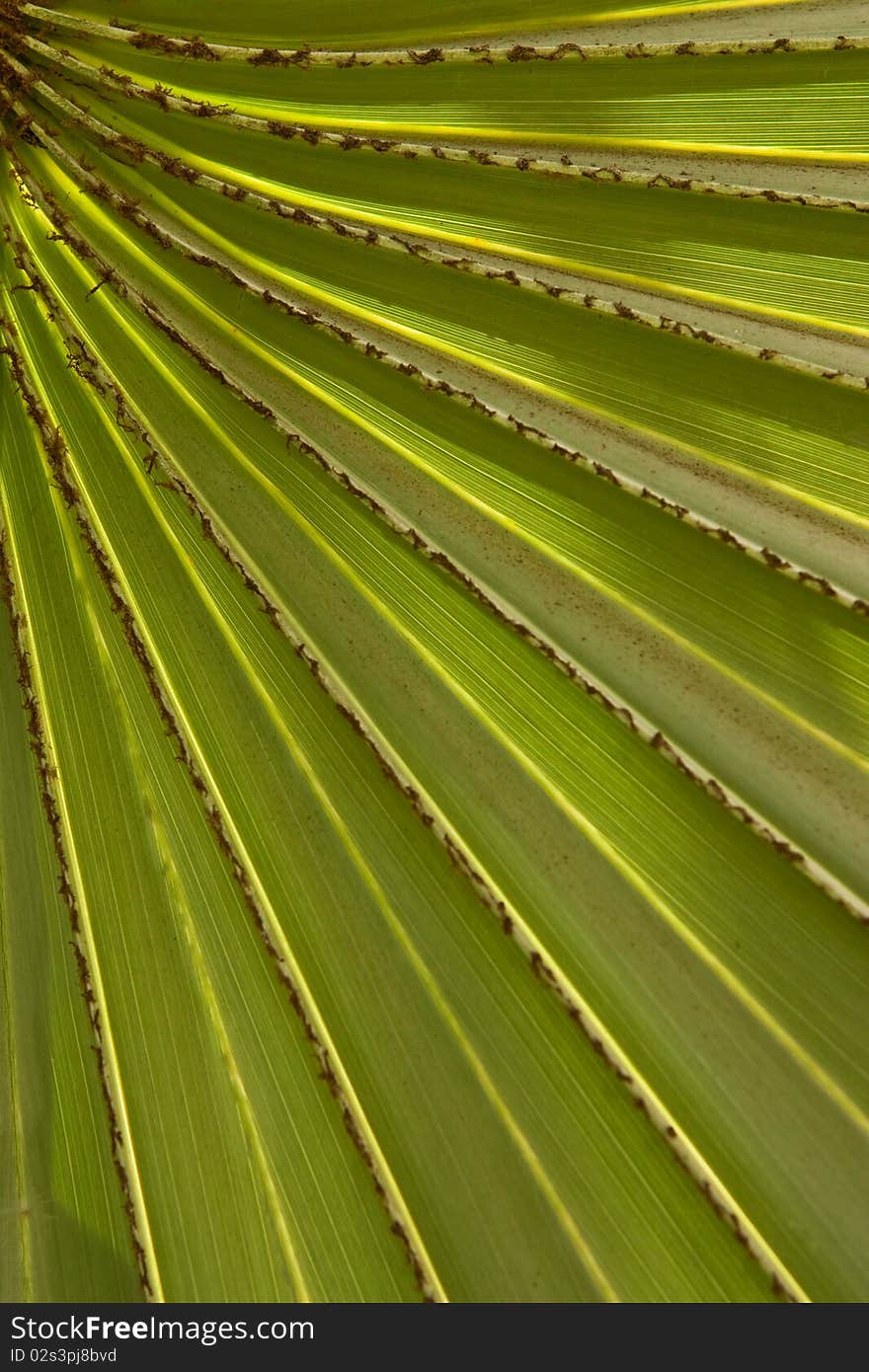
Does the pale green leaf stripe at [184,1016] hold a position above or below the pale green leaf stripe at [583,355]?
below

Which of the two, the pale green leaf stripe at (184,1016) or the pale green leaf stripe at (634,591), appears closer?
the pale green leaf stripe at (634,591)

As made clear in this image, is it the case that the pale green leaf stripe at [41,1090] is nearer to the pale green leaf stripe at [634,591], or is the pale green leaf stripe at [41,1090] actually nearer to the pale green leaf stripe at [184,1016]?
the pale green leaf stripe at [184,1016]

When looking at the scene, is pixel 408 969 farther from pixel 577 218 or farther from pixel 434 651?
pixel 577 218

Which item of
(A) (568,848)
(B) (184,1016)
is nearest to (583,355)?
(A) (568,848)

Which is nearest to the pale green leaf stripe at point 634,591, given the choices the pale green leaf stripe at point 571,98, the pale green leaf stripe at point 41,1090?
the pale green leaf stripe at point 571,98

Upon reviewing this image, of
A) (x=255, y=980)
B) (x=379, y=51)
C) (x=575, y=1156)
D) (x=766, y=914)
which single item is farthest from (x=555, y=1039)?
(x=379, y=51)

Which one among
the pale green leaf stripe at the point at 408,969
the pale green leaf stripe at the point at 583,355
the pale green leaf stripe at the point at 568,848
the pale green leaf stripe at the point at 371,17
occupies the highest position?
the pale green leaf stripe at the point at 371,17

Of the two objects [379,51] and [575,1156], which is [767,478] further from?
[575,1156]

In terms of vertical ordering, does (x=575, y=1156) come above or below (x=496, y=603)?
below
